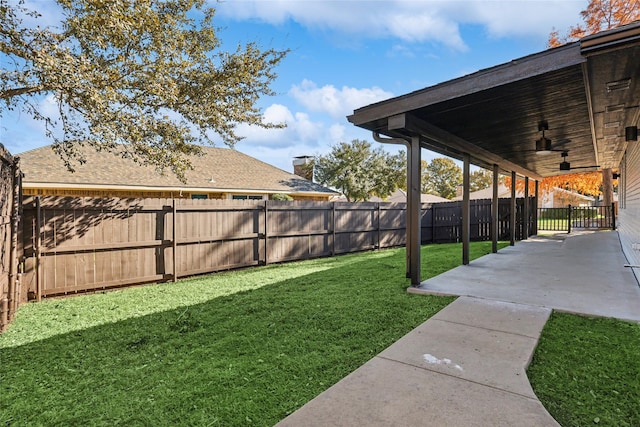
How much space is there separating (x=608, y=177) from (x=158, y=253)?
19.4 metres

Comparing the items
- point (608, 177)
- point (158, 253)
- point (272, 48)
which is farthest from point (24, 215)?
point (608, 177)

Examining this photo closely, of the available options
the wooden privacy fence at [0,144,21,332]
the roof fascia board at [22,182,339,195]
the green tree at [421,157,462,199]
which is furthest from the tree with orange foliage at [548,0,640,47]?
the green tree at [421,157,462,199]

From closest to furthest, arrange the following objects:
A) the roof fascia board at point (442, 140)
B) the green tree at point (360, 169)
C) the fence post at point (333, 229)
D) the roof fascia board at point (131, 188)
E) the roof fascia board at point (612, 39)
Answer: the roof fascia board at point (612, 39) → the roof fascia board at point (442, 140) → the fence post at point (333, 229) → the roof fascia board at point (131, 188) → the green tree at point (360, 169)

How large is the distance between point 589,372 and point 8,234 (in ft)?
19.7

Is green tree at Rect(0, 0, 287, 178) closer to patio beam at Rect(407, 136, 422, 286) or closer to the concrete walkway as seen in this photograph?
patio beam at Rect(407, 136, 422, 286)

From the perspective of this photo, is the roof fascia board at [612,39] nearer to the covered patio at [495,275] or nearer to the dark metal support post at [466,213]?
the covered patio at [495,275]

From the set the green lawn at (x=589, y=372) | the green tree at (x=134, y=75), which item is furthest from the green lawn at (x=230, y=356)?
the green tree at (x=134, y=75)

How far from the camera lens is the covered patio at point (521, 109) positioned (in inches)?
131

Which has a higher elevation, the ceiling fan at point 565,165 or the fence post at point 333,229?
the ceiling fan at point 565,165

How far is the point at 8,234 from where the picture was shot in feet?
13.3

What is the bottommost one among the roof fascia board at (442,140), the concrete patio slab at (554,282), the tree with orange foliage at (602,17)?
the concrete patio slab at (554,282)

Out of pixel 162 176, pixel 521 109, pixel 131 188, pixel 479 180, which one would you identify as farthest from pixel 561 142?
pixel 479 180

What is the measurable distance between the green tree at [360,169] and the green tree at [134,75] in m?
21.0

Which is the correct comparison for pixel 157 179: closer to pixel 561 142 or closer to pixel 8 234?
pixel 8 234
